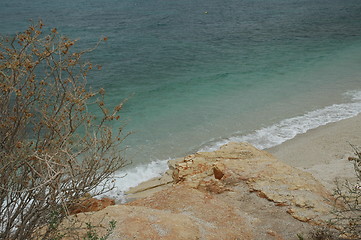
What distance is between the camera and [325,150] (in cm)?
1203

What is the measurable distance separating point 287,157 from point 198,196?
5.82 m

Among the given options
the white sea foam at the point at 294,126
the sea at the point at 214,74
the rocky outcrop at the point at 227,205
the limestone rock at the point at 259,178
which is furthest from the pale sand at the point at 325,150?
the rocky outcrop at the point at 227,205

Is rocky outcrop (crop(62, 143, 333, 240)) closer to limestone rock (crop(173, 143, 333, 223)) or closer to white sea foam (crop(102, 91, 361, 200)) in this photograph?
limestone rock (crop(173, 143, 333, 223))

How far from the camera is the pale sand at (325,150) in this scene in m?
9.75

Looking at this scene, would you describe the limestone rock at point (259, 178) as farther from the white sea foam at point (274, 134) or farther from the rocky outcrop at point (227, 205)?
the white sea foam at point (274, 134)

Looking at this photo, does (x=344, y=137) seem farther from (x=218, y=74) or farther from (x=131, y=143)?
(x=218, y=74)

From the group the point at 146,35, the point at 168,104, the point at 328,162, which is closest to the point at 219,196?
the point at 328,162

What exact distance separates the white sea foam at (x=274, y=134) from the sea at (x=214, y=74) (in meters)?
0.04

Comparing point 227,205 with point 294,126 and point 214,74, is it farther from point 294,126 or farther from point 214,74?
point 214,74

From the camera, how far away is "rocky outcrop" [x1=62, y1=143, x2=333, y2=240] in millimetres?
6043

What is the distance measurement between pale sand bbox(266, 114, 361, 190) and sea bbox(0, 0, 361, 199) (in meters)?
0.56

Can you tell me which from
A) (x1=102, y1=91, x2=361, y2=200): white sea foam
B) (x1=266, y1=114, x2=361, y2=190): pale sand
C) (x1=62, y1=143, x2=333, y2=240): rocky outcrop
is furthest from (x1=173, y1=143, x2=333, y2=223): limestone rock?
(x1=102, y1=91, x2=361, y2=200): white sea foam

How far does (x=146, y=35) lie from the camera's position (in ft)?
106

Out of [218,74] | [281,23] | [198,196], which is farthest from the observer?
[281,23]
